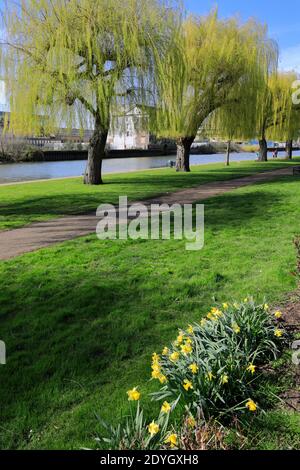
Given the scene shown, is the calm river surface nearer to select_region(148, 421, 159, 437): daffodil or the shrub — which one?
the shrub

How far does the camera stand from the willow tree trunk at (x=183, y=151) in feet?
82.0

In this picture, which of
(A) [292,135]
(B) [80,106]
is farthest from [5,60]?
(A) [292,135]

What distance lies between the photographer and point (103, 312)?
169 inches

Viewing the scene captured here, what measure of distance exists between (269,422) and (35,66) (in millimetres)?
15073

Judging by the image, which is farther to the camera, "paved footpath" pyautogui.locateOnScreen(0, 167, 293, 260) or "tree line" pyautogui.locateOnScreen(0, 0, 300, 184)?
"tree line" pyautogui.locateOnScreen(0, 0, 300, 184)

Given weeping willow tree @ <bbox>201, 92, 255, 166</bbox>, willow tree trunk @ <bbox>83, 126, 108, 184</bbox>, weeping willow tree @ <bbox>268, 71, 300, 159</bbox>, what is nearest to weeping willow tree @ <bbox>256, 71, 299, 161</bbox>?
weeping willow tree @ <bbox>268, 71, 300, 159</bbox>

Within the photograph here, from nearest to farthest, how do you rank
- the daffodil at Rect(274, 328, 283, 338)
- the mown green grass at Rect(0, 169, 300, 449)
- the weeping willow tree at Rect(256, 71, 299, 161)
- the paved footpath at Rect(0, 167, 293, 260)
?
the mown green grass at Rect(0, 169, 300, 449), the daffodil at Rect(274, 328, 283, 338), the paved footpath at Rect(0, 167, 293, 260), the weeping willow tree at Rect(256, 71, 299, 161)

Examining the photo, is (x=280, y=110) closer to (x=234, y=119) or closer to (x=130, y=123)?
(x=234, y=119)

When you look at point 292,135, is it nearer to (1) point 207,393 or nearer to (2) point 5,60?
(2) point 5,60

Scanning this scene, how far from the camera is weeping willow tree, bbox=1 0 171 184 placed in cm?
1460

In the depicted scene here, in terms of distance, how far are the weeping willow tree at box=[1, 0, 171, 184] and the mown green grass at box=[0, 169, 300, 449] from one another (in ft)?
29.7

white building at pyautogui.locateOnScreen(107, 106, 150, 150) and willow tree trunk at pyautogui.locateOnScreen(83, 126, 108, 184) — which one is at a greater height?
white building at pyautogui.locateOnScreen(107, 106, 150, 150)

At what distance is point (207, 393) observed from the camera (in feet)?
8.47

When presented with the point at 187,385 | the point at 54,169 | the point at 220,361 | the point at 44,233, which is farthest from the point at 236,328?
the point at 54,169
